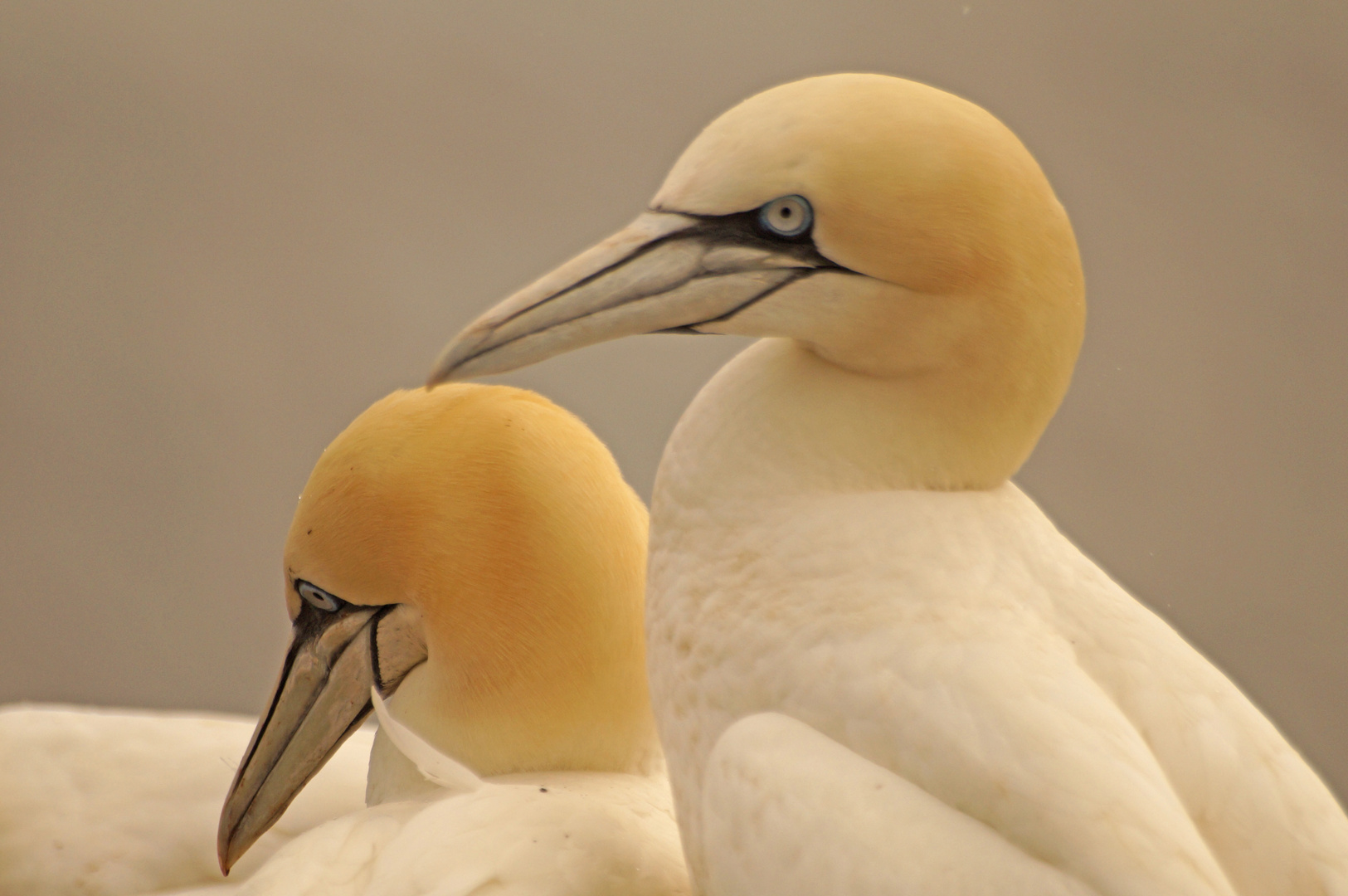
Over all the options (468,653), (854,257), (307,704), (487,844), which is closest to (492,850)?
(487,844)

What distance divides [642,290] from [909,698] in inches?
19.4

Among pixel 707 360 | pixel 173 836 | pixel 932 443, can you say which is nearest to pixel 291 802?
pixel 173 836

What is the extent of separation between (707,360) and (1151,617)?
7.18 feet

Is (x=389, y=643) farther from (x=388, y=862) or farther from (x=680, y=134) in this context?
(x=680, y=134)

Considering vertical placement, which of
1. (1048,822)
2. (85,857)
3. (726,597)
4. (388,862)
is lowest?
(85,857)

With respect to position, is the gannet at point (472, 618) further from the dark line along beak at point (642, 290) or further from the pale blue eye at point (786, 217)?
the pale blue eye at point (786, 217)

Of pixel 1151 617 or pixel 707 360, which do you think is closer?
pixel 1151 617

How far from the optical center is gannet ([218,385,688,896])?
1.84 metres

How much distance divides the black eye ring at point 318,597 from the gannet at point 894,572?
0.60 metres

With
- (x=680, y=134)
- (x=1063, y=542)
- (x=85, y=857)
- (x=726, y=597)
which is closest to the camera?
(x=726, y=597)

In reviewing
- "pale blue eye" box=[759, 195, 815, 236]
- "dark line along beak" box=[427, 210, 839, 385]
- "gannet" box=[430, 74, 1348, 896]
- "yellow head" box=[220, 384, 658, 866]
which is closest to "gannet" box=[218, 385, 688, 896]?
"yellow head" box=[220, 384, 658, 866]

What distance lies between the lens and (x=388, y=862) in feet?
5.26

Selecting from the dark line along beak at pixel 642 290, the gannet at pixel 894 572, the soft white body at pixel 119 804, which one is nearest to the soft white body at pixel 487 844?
the gannet at pixel 894 572

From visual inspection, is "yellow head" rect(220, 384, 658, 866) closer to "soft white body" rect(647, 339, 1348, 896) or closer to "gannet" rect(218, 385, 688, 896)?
"gannet" rect(218, 385, 688, 896)
